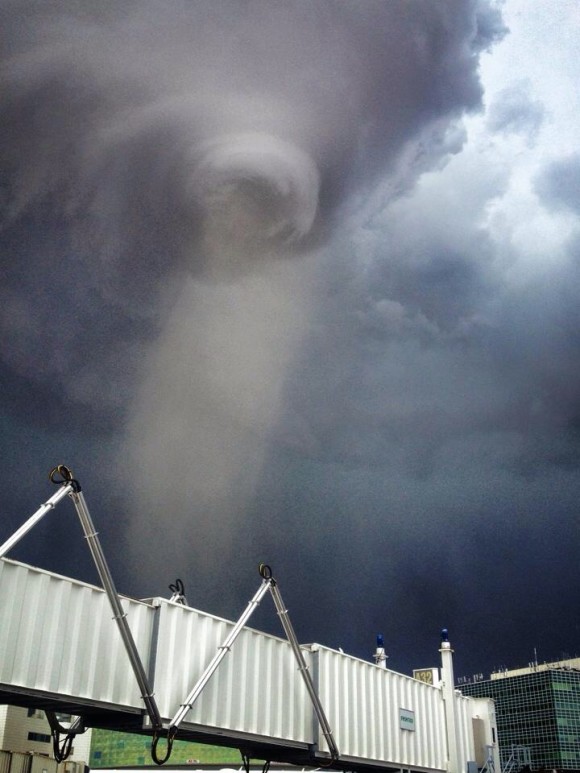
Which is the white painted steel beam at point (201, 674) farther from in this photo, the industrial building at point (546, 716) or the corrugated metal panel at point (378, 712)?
the industrial building at point (546, 716)

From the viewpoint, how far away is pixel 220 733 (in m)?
21.2

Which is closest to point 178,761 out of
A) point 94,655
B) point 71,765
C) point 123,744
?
point 123,744

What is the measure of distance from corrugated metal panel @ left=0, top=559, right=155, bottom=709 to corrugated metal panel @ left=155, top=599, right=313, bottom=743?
2.34ft

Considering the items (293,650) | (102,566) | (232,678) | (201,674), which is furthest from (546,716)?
(102,566)

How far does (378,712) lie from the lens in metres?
28.1

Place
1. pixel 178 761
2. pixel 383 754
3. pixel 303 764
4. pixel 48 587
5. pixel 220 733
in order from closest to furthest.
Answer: pixel 48 587, pixel 220 733, pixel 303 764, pixel 383 754, pixel 178 761

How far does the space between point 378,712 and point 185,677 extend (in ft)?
34.5

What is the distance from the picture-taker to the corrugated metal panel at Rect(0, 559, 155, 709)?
16547 millimetres

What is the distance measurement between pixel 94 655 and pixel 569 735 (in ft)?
638

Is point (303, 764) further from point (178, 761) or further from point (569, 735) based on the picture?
point (569, 735)

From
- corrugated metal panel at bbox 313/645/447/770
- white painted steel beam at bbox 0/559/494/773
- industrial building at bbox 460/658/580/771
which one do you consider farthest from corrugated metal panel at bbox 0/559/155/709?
industrial building at bbox 460/658/580/771

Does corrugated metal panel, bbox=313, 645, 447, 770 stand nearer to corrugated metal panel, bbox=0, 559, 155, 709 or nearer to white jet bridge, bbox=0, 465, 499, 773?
white jet bridge, bbox=0, 465, 499, 773

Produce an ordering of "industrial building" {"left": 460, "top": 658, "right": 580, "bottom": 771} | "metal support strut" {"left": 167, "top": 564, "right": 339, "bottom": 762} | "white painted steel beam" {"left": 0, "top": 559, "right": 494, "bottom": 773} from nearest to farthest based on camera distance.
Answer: "white painted steel beam" {"left": 0, "top": 559, "right": 494, "bottom": 773}
"metal support strut" {"left": 167, "top": 564, "right": 339, "bottom": 762}
"industrial building" {"left": 460, "top": 658, "right": 580, "bottom": 771}

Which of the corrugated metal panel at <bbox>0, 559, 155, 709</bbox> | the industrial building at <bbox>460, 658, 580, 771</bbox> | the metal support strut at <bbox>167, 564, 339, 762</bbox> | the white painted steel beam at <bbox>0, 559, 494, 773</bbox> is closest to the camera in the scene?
the corrugated metal panel at <bbox>0, 559, 155, 709</bbox>
